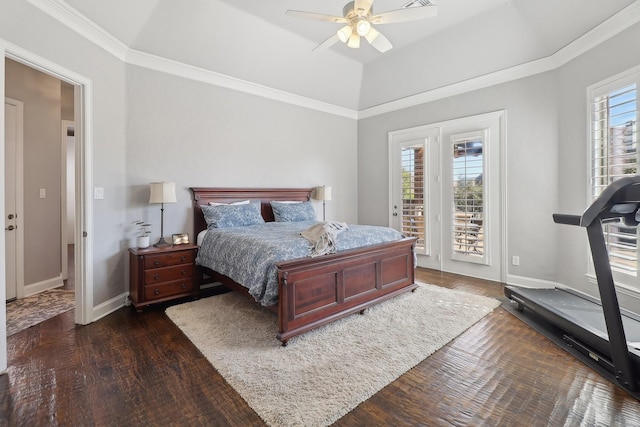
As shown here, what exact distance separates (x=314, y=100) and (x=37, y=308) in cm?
501

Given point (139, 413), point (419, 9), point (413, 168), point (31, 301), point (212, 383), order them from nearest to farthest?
point (139, 413), point (212, 383), point (419, 9), point (31, 301), point (413, 168)

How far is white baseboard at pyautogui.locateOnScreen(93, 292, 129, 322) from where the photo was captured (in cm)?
314

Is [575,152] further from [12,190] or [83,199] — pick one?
[12,190]

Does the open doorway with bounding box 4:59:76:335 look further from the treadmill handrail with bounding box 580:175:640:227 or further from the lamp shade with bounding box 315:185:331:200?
the treadmill handrail with bounding box 580:175:640:227

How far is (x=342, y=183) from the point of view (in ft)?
20.4

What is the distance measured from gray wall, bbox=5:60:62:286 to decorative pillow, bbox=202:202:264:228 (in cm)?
217

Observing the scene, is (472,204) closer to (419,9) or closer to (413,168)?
(413,168)

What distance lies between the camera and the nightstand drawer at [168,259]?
10.9 ft

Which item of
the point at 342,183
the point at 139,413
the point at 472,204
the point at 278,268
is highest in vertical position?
the point at 342,183

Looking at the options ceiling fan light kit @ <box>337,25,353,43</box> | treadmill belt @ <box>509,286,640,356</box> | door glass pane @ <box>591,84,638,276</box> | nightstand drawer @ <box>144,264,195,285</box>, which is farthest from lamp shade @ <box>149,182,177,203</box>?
door glass pane @ <box>591,84,638,276</box>

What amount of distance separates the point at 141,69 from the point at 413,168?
4391mm

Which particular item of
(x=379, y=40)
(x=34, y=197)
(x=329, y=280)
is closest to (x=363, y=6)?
(x=379, y=40)

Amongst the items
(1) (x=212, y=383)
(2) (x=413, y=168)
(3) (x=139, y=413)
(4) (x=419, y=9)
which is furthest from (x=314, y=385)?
(2) (x=413, y=168)

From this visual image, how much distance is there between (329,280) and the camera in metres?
2.88
